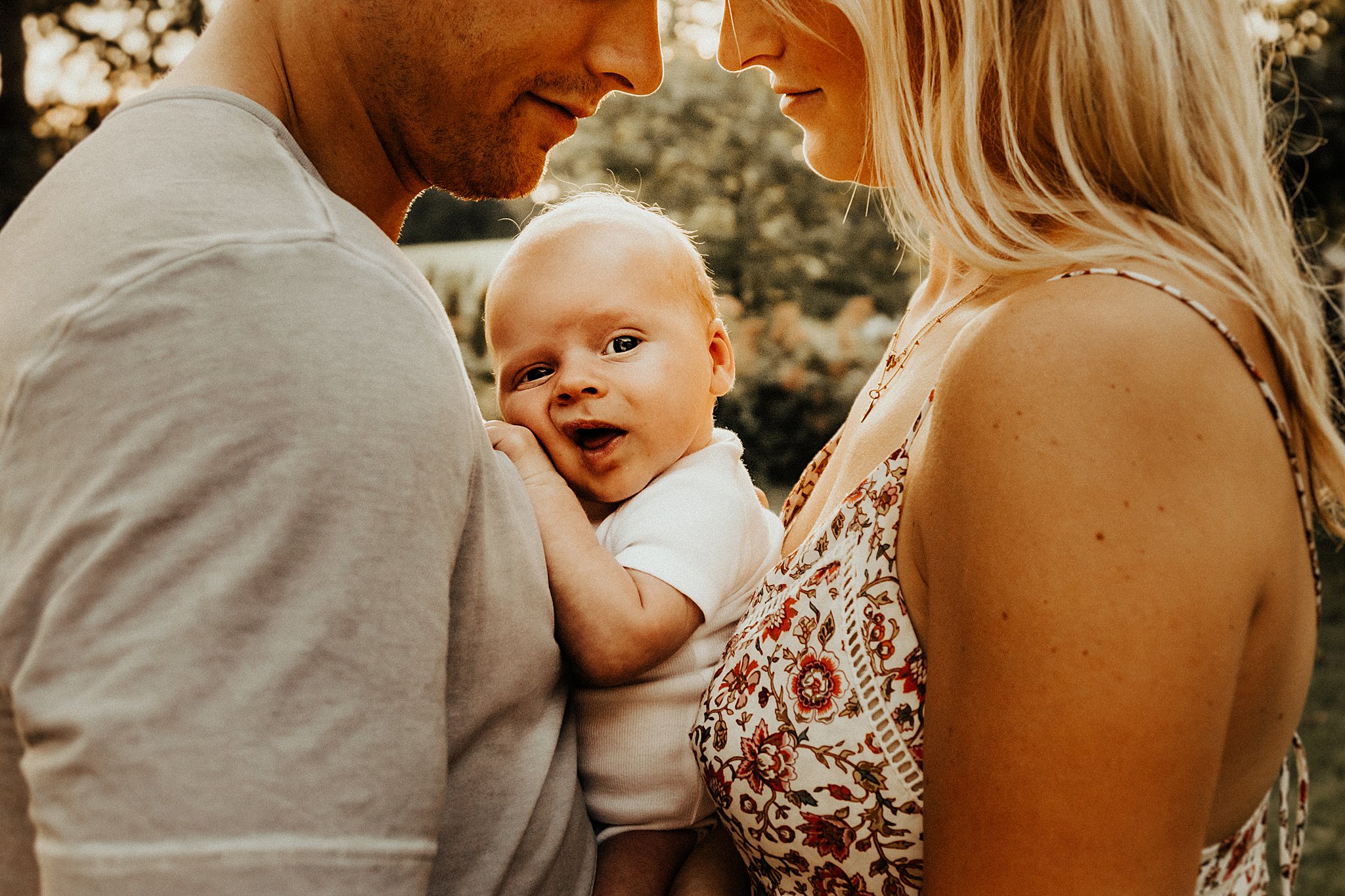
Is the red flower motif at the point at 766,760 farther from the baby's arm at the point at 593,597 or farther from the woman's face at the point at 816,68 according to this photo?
the woman's face at the point at 816,68

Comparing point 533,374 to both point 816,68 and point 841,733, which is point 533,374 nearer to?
point 816,68

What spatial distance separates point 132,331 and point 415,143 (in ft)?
2.76

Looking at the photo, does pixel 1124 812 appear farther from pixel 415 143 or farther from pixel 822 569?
pixel 415 143

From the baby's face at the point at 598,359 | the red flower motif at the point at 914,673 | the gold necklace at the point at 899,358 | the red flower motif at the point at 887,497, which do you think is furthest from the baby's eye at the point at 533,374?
the red flower motif at the point at 914,673

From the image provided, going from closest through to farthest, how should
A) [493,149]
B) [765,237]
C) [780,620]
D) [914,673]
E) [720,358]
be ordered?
[914,673], [780,620], [493,149], [720,358], [765,237]

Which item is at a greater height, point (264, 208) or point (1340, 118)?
point (264, 208)

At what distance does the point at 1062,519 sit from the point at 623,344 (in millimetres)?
1167

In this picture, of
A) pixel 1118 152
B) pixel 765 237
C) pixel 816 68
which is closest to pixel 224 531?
pixel 1118 152

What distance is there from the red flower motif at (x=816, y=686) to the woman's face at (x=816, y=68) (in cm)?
118

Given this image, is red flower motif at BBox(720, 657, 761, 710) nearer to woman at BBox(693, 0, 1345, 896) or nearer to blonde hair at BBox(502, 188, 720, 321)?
woman at BBox(693, 0, 1345, 896)

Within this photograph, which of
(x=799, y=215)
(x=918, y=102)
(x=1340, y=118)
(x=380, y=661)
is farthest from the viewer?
(x=1340, y=118)

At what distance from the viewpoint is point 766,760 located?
158 centimetres

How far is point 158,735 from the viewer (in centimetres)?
101

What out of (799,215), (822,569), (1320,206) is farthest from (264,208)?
(1320,206)
